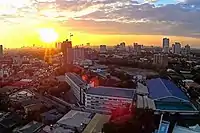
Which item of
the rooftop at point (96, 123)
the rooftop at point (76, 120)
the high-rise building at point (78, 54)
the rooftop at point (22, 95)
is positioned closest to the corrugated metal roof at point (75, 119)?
the rooftop at point (76, 120)

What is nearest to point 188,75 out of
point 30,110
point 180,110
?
point 180,110

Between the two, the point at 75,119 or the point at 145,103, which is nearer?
the point at 75,119

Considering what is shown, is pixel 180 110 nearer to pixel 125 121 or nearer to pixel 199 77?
pixel 125 121

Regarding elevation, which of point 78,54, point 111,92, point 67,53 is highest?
point 67,53

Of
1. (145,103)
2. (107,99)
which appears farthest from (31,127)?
(145,103)

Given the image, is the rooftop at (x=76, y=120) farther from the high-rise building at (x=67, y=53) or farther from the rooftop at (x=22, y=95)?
the high-rise building at (x=67, y=53)

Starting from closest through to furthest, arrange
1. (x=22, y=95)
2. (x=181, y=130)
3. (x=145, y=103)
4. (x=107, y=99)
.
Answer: (x=181, y=130) → (x=145, y=103) → (x=107, y=99) → (x=22, y=95)

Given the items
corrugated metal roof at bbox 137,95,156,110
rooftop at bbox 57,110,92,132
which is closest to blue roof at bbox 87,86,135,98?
corrugated metal roof at bbox 137,95,156,110

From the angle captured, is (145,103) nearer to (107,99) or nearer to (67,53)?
(107,99)

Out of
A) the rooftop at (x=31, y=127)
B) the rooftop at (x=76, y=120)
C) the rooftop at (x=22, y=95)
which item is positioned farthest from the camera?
the rooftop at (x=22, y=95)
